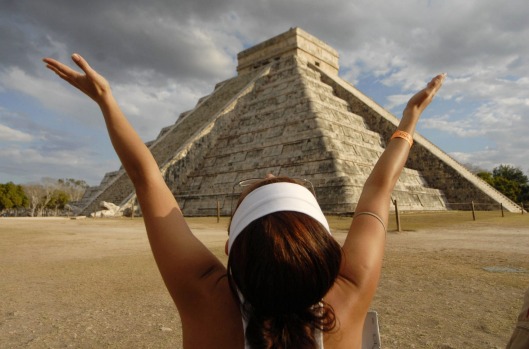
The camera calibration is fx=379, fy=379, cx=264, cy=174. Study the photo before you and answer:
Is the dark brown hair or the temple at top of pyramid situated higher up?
the temple at top of pyramid

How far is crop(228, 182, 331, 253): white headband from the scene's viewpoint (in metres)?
0.98

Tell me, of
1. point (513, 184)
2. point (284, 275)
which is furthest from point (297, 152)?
point (513, 184)

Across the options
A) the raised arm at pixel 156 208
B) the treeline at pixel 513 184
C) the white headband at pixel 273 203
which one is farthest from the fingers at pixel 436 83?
the treeline at pixel 513 184

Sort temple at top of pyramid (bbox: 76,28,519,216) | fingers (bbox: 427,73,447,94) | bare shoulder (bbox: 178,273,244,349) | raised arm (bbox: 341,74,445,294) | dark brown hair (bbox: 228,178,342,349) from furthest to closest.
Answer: temple at top of pyramid (bbox: 76,28,519,216) < fingers (bbox: 427,73,447,94) < raised arm (bbox: 341,74,445,294) < bare shoulder (bbox: 178,273,244,349) < dark brown hair (bbox: 228,178,342,349)

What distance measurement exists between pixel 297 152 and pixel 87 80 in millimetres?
14650

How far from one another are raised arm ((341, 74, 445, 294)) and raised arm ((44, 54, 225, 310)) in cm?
41

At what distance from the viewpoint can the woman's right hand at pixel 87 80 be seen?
131cm

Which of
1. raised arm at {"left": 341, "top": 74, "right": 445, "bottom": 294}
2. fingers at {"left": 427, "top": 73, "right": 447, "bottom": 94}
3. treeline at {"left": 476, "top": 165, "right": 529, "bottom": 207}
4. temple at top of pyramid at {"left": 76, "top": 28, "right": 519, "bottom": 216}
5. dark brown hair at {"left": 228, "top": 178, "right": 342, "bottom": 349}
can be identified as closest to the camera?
dark brown hair at {"left": 228, "top": 178, "right": 342, "bottom": 349}

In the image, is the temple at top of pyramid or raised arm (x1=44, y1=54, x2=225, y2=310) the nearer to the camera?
raised arm (x1=44, y1=54, x2=225, y2=310)

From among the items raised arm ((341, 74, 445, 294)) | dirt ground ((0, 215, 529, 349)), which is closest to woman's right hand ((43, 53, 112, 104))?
raised arm ((341, 74, 445, 294))

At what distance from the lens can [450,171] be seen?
18.4 meters

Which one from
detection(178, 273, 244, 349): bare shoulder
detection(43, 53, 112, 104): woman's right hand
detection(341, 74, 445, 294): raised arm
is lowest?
detection(178, 273, 244, 349): bare shoulder

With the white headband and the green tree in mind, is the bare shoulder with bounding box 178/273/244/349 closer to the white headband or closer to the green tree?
the white headband

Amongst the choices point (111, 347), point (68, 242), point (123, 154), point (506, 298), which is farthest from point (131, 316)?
point (68, 242)
